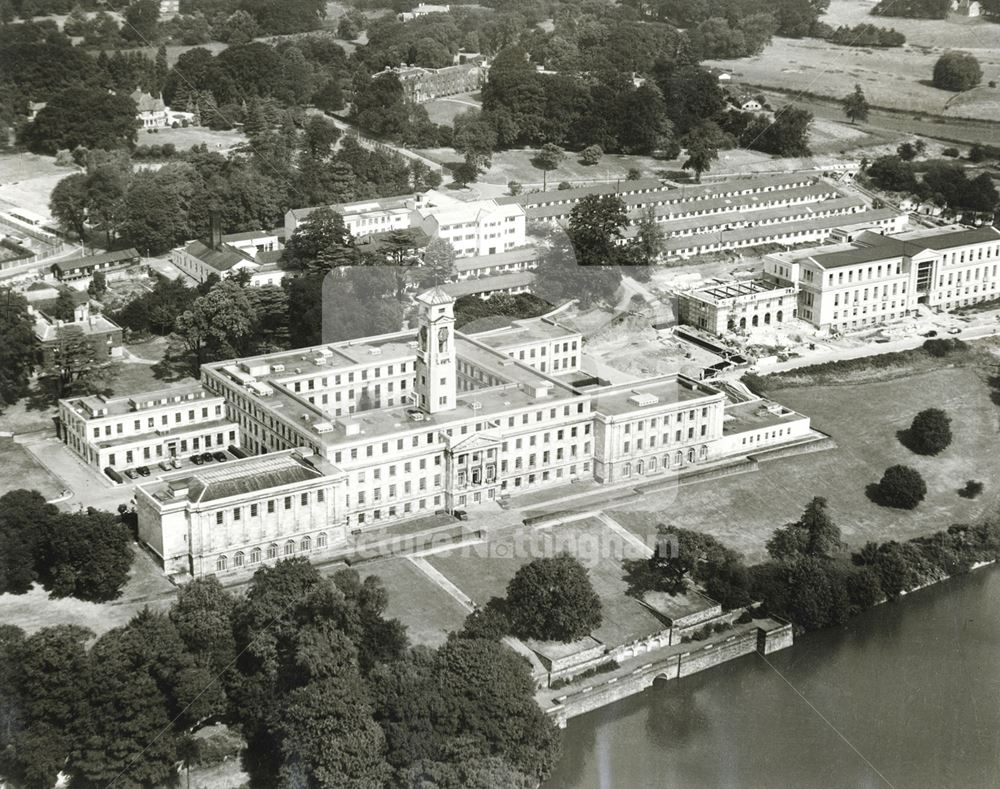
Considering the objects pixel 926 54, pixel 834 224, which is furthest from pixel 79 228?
pixel 926 54

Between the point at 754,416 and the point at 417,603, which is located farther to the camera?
the point at 754,416

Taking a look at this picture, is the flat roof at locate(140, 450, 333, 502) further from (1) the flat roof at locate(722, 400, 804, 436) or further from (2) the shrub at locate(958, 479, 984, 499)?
(2) the shrub at locate(958, 479, 984, 499)

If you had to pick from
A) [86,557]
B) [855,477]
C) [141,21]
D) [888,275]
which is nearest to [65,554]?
[86,557]

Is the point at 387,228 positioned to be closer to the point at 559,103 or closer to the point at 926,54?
the point at 559,103

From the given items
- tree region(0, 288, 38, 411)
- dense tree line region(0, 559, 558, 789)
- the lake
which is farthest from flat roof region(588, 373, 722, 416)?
tree region(0, 288, 38, 411)

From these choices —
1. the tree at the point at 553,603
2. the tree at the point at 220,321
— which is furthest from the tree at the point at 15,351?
the tree at the point at 553,603

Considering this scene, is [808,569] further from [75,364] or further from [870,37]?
[870,37]
